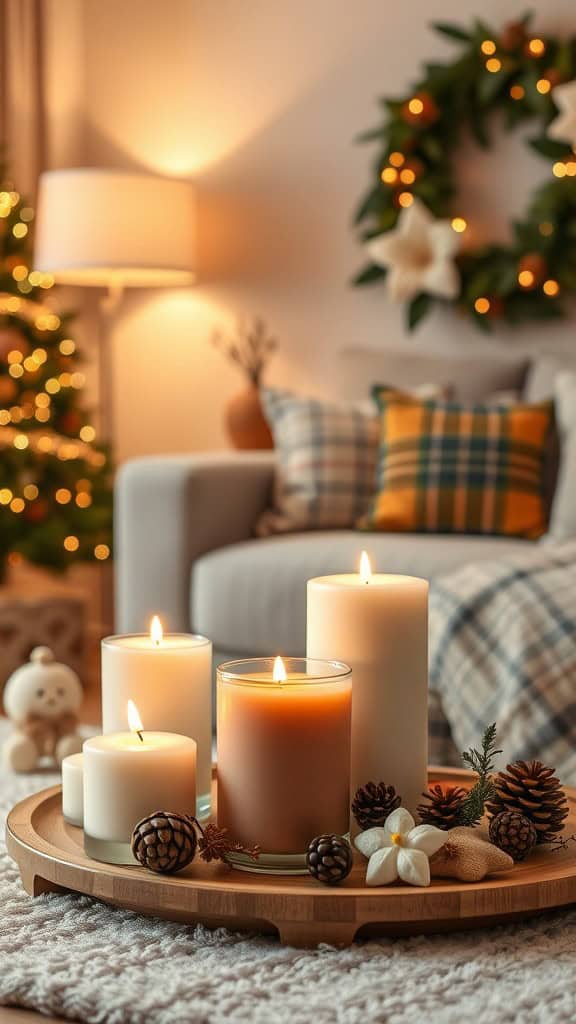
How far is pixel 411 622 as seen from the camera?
1.25 meters

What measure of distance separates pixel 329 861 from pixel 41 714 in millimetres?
1044

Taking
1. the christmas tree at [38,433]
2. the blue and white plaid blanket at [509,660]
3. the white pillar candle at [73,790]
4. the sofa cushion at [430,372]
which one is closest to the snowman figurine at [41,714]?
the blue and white plaid blanket at [509,660]

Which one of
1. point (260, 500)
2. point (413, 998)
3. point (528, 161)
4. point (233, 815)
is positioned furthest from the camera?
point (528, 161)

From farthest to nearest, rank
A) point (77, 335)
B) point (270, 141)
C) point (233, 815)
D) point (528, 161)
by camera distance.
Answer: point (77, 335) < point (270, 141) < point (528, 161) < point (233, 815)

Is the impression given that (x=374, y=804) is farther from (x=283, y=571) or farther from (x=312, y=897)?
(x=283, y=571)

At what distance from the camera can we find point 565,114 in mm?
3209

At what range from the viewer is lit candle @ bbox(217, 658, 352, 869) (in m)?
1.18

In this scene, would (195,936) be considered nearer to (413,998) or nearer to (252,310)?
(413,998)

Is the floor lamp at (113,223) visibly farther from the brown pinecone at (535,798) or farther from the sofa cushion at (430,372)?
the brown pinecone at (535,798)

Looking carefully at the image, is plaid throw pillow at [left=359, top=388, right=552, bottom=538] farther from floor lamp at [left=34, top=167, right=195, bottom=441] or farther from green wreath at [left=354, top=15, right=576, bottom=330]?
floor lamp at [left=34, top=167, right=195, bottom=441]

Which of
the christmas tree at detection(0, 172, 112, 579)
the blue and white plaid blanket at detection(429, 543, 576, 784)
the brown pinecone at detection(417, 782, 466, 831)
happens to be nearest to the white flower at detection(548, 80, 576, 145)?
the blue and white plaid blanket at detection(429, 543, 576, 784)

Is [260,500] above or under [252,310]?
under

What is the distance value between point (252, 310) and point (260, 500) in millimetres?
1116

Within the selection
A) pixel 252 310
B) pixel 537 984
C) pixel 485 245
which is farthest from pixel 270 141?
pixel 537 984
